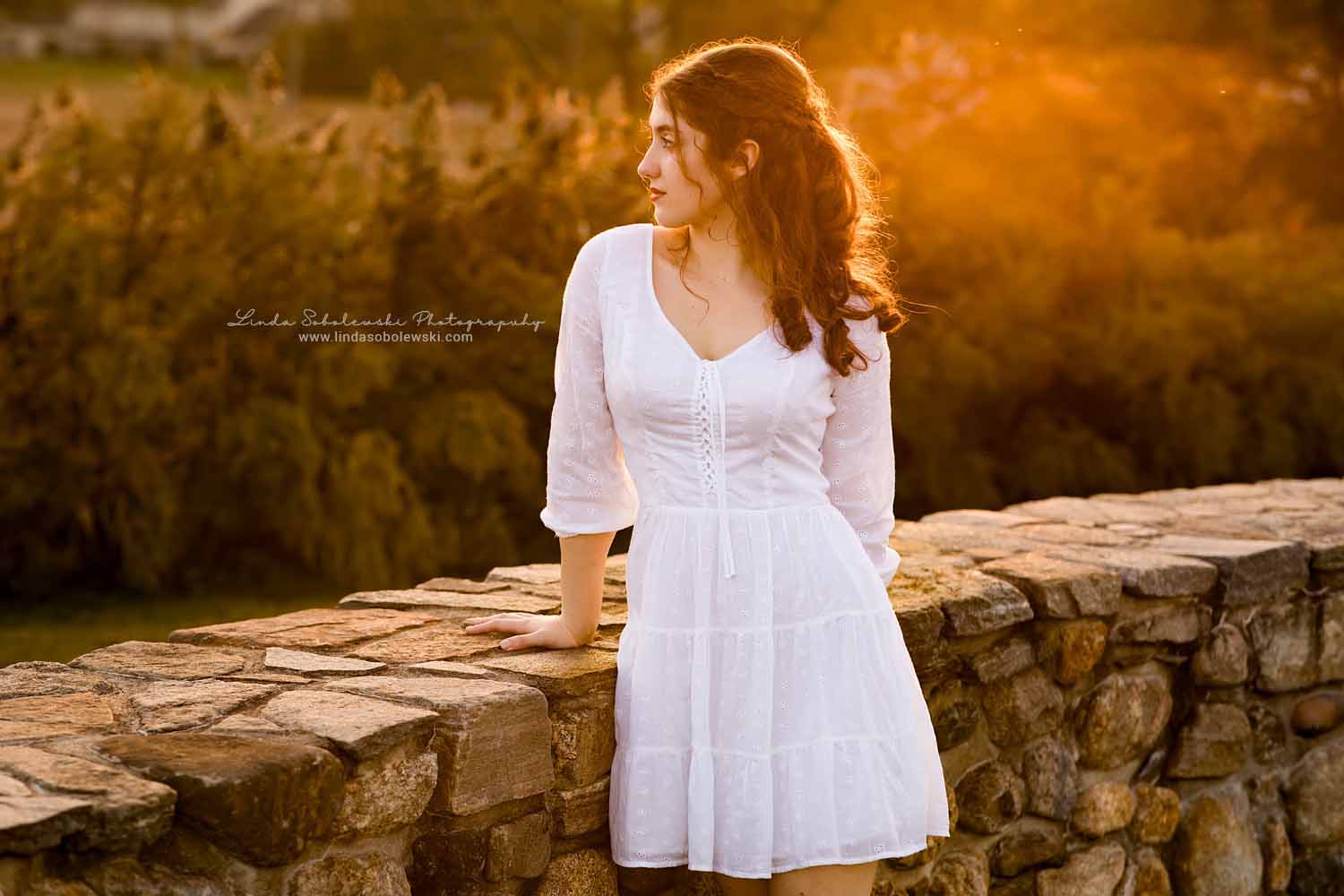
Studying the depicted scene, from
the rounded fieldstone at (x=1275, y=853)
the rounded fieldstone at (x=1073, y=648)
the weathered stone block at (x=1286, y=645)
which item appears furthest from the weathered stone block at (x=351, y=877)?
the rounded fieldstone at (x=1275, y=853)

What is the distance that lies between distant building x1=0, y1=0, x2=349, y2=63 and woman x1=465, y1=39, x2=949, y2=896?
85.5 feet

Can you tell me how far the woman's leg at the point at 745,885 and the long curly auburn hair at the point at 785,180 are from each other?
2.84 ft

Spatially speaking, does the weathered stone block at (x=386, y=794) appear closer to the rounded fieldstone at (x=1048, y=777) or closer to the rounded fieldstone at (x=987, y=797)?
the rounded fieldstone at (x=987, y=797)

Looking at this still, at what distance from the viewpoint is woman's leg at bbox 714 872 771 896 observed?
2.61 m

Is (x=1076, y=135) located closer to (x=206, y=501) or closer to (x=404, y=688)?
(x=206, y=501)

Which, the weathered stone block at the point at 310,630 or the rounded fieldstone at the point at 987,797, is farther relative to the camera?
the rounded fieldstone at the point at 987,797

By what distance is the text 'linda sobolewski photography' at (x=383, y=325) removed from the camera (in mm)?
6363

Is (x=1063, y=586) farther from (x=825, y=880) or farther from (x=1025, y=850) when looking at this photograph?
(x=825, y=880)

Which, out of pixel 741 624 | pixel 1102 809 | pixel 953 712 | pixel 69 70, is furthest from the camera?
pixel 69 70

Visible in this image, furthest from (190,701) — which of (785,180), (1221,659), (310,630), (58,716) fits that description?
(1221,659)

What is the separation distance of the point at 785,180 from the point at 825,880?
114cm

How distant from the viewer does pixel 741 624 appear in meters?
2.52

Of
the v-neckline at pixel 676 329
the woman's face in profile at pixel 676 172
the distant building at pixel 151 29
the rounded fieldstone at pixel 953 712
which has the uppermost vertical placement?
the distant building at pixel 151 29

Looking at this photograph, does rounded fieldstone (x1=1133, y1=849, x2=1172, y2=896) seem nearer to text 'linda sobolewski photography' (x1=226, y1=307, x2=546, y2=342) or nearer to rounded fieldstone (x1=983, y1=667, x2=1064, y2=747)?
rounded fieldstone (x1=983, y1=667, x2=1064, y2=747)
